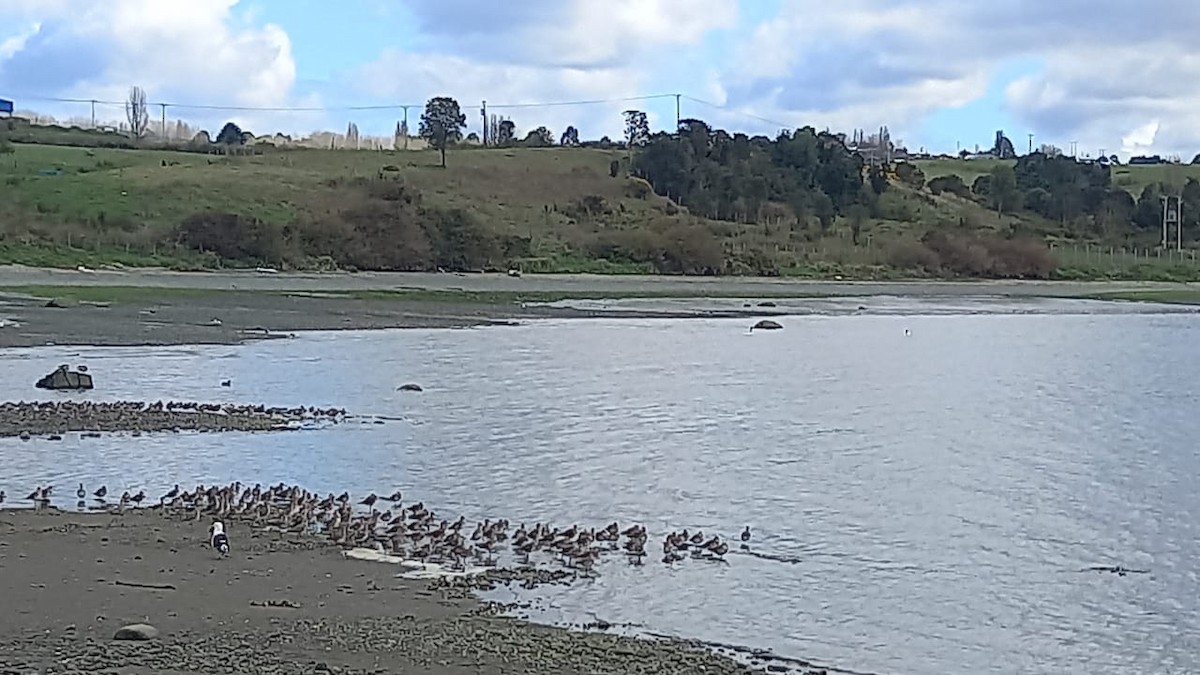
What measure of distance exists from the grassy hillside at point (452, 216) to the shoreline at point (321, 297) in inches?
153

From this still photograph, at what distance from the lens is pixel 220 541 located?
47.0 ft

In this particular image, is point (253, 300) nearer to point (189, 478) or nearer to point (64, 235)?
point (64, 235)

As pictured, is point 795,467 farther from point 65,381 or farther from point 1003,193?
point 1003,193

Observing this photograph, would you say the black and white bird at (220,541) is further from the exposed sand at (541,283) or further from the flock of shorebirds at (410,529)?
the exposed sand at (541,283)

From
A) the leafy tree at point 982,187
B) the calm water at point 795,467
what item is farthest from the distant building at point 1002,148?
the calm water at point 795,467

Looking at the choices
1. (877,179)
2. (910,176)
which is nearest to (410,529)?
(877,179)

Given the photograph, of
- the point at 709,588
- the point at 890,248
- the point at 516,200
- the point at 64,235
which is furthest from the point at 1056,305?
the point at 709,588

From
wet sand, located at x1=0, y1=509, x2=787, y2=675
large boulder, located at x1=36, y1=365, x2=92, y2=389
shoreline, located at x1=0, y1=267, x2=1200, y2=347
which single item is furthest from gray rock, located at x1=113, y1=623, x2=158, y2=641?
shoreline, located at x1=0, y1=267, x2=1200, y2=347

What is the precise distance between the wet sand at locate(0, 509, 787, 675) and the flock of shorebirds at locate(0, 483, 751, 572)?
0.70 meters

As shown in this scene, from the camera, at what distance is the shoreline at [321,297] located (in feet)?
139

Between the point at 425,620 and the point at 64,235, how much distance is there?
64558 mm

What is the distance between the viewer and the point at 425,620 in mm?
11961

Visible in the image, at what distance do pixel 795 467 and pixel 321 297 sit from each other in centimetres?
4120

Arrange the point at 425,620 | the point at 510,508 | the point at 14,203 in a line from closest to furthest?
the point at 425,620 → the point at 510,508 → the point at 14,203
